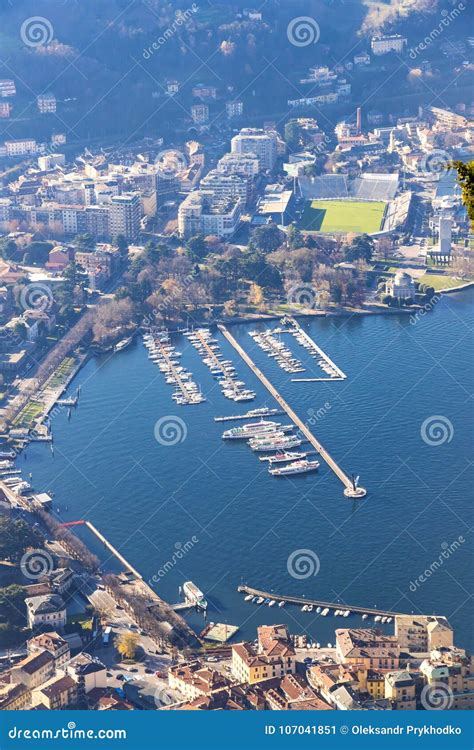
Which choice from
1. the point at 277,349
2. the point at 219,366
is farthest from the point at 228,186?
the point at 219,366

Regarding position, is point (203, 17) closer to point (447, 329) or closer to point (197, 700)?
point (447, 329)

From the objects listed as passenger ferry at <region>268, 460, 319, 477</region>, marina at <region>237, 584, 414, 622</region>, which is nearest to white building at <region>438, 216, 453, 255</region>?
passenger ferry at <region>268, 460, 319, 477</region>

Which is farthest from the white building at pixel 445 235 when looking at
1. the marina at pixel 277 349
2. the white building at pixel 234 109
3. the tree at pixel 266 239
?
the white building at pixel 234 109

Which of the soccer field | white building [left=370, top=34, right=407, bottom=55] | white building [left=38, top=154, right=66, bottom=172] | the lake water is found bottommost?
the lake water

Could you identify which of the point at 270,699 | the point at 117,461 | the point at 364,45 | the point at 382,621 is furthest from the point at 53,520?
the point at 364,45

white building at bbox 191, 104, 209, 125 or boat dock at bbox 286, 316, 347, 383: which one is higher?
white building at bbox 191, 104, 209, 125

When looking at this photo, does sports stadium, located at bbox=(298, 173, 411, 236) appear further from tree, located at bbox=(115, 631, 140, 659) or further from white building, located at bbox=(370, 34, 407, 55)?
tree, located at bbox=(115, 631, 140, 659)

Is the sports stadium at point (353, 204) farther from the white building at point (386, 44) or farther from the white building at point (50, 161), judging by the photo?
the white building at point (386, 44)
